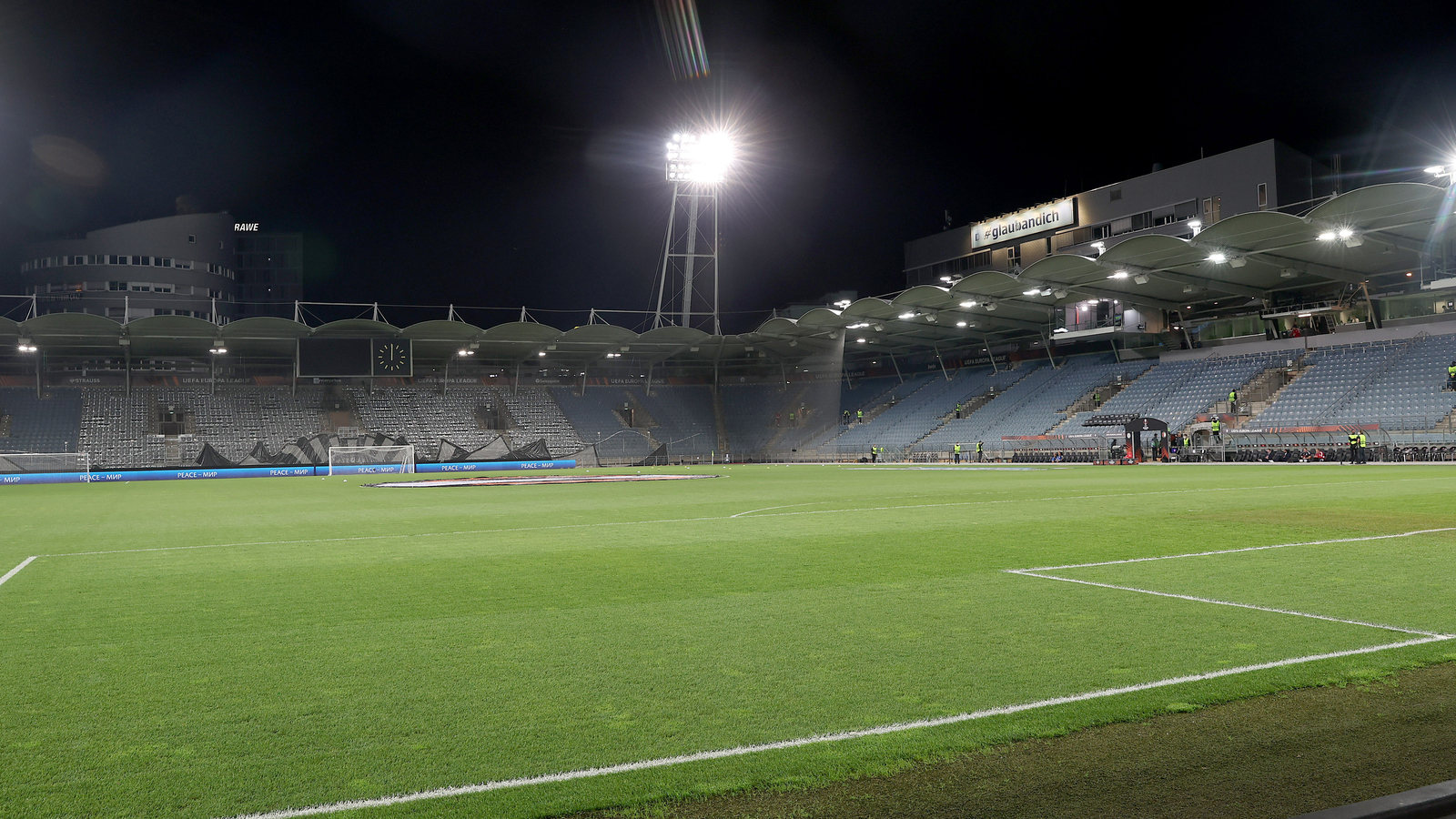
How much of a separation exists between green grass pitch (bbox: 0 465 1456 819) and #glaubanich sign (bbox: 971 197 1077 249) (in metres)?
53.2

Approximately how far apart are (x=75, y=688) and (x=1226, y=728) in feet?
18.2

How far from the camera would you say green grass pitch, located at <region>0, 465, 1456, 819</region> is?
350 cm

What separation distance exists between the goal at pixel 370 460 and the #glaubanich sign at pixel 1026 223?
4286cm

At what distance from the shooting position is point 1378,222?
34938 mm

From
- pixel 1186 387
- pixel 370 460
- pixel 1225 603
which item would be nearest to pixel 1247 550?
pixel 1225 603

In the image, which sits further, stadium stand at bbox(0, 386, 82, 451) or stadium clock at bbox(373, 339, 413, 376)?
stadium clock at bbox(373, 339, 413, 376)

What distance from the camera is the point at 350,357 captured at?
50.4 m

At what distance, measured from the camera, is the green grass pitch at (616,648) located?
3498 mm

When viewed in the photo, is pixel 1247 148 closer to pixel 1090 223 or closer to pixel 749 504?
pixel 1090 223

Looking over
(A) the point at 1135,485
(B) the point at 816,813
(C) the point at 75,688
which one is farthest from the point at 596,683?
(A) the point at 1135,485

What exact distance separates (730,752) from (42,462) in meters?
50.0

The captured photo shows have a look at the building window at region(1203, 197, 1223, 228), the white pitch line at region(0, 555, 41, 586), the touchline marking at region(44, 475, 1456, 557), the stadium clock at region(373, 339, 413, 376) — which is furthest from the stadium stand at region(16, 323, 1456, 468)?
the white pitch line at region(0, 555, 41, 586)

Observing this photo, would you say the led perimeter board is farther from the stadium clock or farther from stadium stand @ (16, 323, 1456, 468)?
stadium stand @ (16, 323, 1456, 468)

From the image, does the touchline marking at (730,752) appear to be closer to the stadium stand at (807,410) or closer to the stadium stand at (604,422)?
the stadium stand at (807,410)
